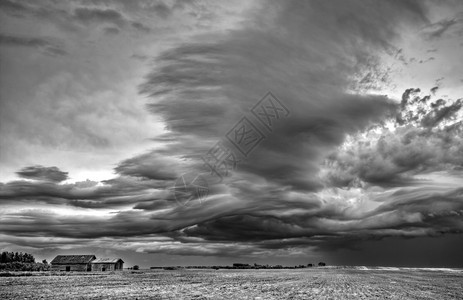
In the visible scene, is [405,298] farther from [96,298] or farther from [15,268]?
[15,268]

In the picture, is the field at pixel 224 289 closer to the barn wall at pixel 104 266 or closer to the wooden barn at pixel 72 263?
the barn wall at pixel 104 266

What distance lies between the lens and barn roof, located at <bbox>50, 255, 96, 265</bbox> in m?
142

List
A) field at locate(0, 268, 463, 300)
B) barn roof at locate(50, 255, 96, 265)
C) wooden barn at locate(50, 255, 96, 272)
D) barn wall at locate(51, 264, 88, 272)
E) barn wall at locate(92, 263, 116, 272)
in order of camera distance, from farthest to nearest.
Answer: barn roof at locate(50, 255, 96, 265)
wooden barn at locate(50, 255, 96, 272)
barn wall at locate(92, 263, 116, 272)
barn wall at locate(51, 264, 88, 272)
field at locate(0, 268, 463, 300)

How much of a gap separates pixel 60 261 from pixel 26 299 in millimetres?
124239

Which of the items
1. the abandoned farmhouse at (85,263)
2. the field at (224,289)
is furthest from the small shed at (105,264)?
the field at (224,289)

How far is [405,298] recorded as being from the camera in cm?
3744

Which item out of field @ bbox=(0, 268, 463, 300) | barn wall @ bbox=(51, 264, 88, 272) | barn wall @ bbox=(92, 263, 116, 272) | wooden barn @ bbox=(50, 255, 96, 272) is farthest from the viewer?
wooden barn @ bbox=(50, 255, 96, 272)

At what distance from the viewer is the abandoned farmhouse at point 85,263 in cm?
14012

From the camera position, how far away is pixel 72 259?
14475 cm

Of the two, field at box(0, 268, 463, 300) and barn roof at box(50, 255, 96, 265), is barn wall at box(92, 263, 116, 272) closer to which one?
barn roof at box(50, 255, 96, 265)

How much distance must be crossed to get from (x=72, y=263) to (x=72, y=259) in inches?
83.0

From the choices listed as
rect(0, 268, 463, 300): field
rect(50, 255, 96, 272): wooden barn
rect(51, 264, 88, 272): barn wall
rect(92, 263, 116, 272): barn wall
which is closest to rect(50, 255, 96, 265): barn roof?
rect(50, 255, 96, 272): wooden barn

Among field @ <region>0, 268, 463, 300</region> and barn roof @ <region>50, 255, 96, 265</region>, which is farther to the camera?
barn roof @ <region>50, 255, 96, 265</region>

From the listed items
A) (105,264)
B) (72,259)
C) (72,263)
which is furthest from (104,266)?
(72,259)
